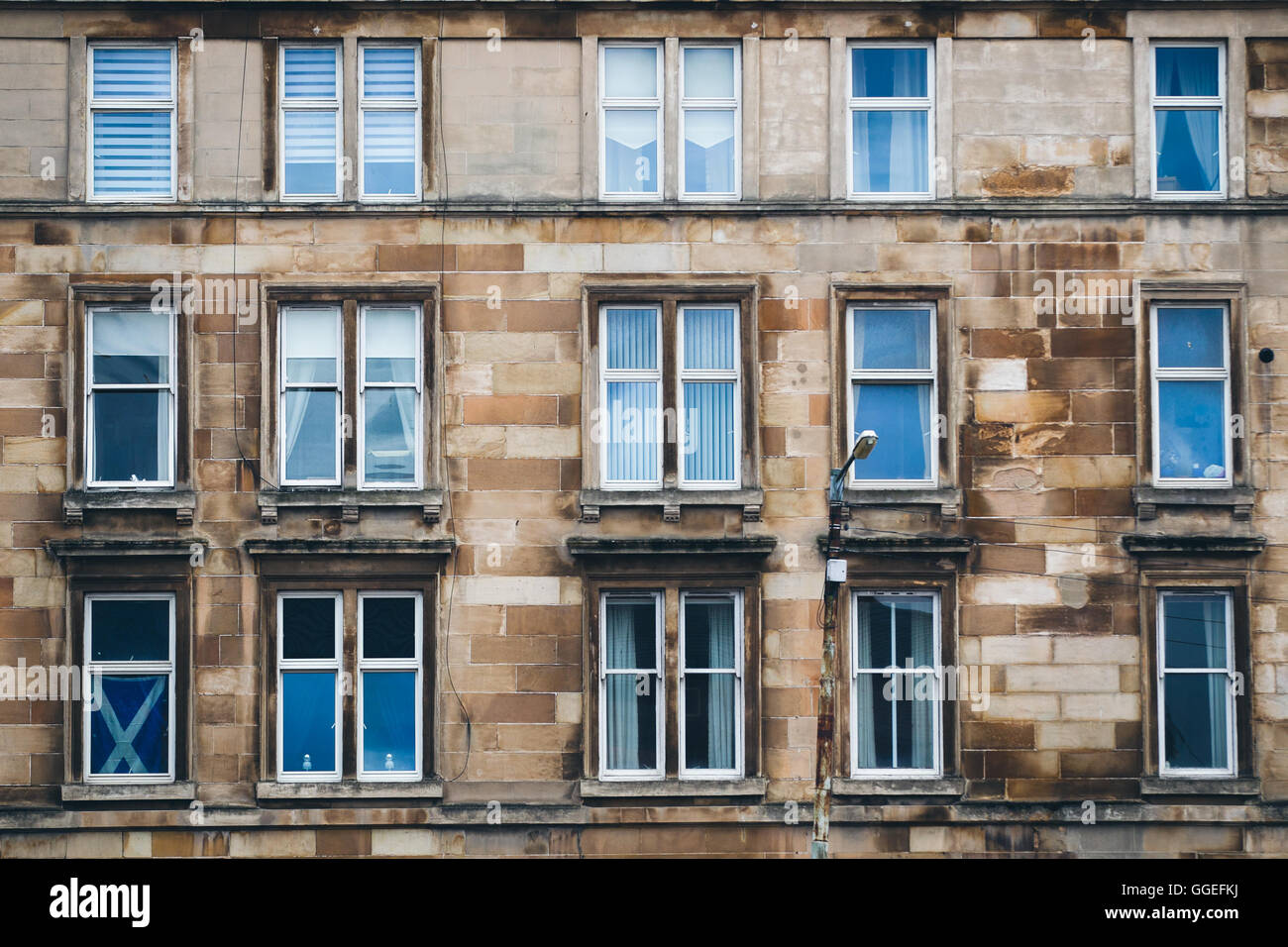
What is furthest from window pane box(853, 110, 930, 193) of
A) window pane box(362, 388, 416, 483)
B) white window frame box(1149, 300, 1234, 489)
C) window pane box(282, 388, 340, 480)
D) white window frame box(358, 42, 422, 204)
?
window pane box(282, 388, 340, 480)

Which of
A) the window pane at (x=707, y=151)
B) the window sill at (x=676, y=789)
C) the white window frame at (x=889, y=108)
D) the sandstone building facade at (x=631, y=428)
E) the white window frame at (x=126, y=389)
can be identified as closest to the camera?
the window sill at (x=676, y=789)

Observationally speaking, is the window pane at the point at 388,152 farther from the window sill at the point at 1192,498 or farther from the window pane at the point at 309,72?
the window sill at the point at 1192,498

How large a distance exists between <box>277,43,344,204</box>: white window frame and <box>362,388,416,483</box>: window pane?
112 inches

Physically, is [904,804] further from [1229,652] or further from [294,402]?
[294,402]

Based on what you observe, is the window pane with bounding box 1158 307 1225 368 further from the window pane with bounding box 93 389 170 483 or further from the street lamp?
the window pane with bounding box 93 389 170 483

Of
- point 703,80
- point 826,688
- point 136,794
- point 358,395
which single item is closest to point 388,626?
point 358,395

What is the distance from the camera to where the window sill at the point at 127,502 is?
67.9ft

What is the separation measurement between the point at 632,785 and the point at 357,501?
529 centimetres

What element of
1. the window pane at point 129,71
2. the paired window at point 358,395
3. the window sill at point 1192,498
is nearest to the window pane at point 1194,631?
the window sill at point 1192,498

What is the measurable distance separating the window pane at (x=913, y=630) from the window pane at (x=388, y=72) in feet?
32.1

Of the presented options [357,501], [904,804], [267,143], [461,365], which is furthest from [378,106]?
[904,804]

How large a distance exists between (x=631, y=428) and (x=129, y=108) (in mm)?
8265

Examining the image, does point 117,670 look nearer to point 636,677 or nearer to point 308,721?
point 308,721

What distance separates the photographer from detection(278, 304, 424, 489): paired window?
2109 centimetres
